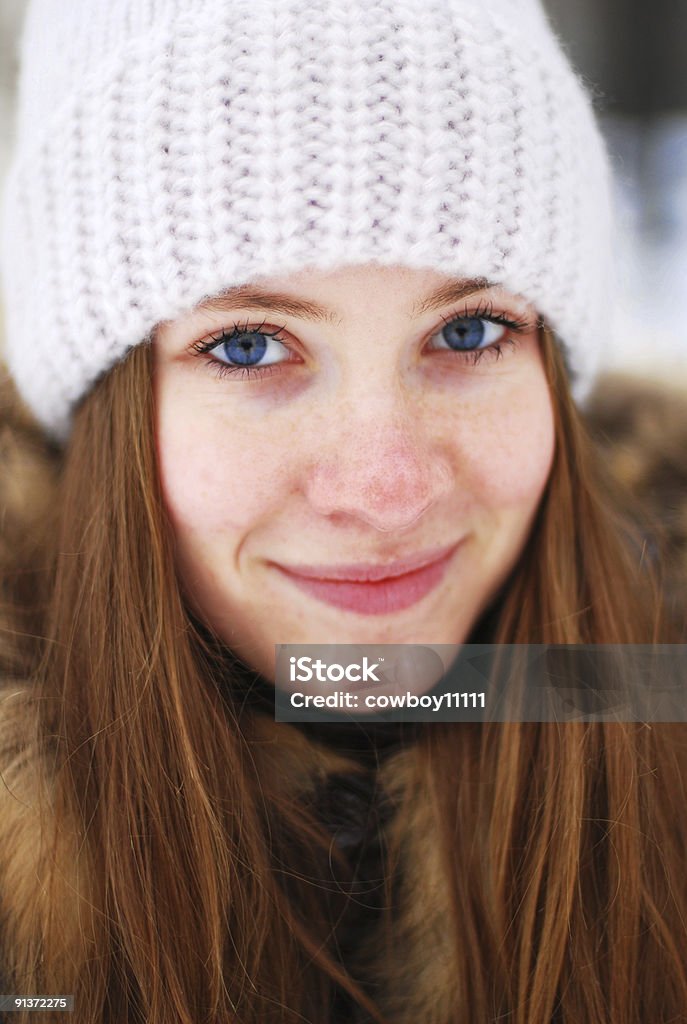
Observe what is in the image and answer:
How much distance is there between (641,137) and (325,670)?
0.55 m

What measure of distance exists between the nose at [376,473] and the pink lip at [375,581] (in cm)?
5

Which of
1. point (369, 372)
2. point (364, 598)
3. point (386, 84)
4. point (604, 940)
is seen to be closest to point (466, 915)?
point (604, 940)

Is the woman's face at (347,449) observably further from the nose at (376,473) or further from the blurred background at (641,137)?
the blurred background at (641,137)

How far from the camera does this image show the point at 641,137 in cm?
69

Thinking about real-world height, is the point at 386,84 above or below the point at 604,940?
above

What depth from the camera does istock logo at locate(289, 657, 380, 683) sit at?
61 cm

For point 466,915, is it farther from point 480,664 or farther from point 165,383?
point 165,383

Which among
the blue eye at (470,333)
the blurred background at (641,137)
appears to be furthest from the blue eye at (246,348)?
the blurred background at (641,137)

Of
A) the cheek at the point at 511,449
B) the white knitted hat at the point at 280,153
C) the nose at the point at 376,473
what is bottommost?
the nose at the point at 376,473

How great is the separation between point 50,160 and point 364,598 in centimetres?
41

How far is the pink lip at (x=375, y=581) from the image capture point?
1.98 feet

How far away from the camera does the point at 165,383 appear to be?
571 millimetres

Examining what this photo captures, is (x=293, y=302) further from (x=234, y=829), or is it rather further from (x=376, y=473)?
(x=234, y=829)

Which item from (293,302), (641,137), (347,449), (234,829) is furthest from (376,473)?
(641,137)
